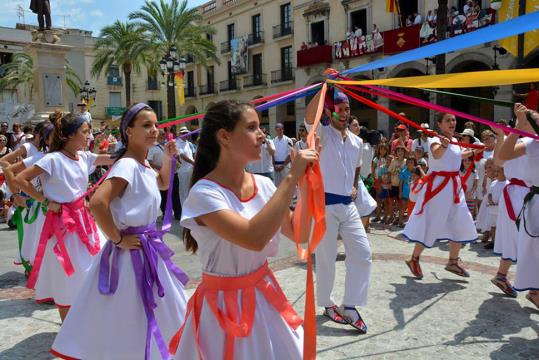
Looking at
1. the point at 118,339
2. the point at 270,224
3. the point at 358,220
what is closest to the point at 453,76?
the point at 358,220

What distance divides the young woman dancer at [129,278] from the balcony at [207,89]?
3662 cm

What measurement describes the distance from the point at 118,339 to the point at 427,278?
389cm

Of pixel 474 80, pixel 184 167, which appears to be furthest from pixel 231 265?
pixel 184 167

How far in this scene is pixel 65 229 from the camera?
4.14 m

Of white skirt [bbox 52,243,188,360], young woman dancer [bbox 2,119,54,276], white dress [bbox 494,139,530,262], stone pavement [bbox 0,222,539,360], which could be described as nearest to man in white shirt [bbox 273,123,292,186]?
stone pavement [bbox 0,222,539,360]

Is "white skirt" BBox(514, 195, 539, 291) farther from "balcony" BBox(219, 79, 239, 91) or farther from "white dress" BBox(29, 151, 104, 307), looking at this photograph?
"balcony" BBox(219, 79, 239, 91)

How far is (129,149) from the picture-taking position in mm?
3250

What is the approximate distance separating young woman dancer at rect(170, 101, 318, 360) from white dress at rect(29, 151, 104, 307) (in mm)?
2263

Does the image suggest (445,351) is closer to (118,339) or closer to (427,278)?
(427,278)

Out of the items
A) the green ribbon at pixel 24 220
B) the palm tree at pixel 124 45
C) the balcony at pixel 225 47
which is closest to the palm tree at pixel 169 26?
the palm tree at pixel 124 45

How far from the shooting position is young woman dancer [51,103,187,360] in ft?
9.50

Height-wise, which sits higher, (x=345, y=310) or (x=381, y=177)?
(x=381, y=177)

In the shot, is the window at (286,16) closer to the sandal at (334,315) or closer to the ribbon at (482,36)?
the sandal at (334,315)

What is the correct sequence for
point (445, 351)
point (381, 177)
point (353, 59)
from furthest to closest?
point (353, 59)
point (381, 177)
point (445, 351)
